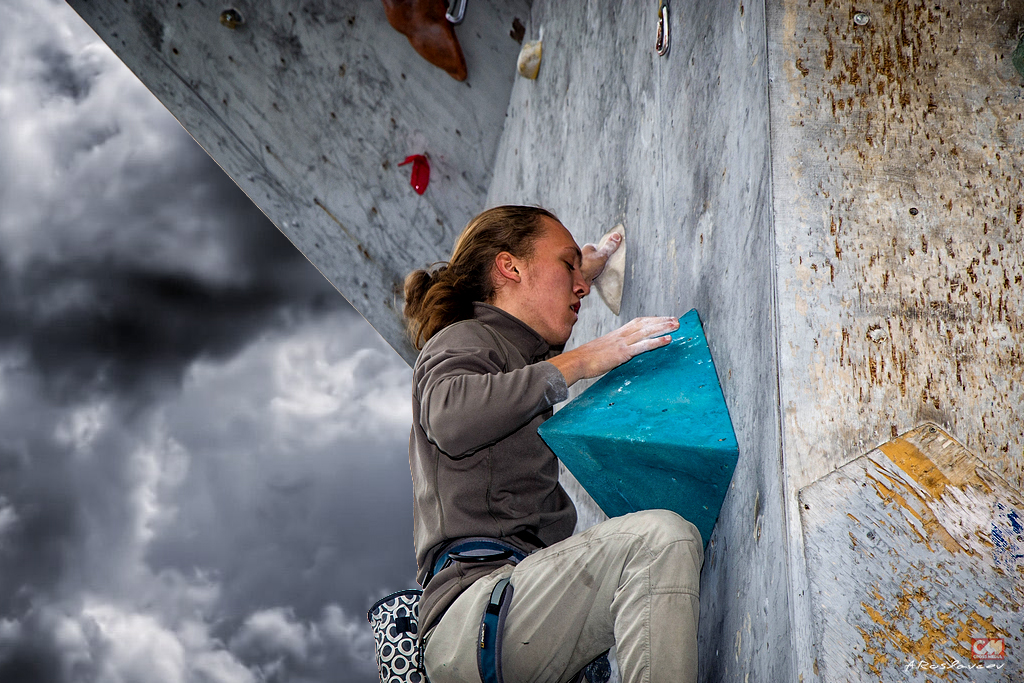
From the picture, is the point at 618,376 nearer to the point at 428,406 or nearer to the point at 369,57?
the point at 428,406

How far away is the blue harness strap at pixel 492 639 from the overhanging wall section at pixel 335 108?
227 centimetres

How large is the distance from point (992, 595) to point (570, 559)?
1.80 feet

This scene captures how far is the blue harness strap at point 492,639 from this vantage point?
1.28 metres

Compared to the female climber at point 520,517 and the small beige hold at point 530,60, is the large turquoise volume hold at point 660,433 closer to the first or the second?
the female climber at point 520,517

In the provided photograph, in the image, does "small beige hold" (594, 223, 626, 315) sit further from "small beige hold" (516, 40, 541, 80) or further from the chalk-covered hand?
"small beige hold" (516, 40, 541, 80)

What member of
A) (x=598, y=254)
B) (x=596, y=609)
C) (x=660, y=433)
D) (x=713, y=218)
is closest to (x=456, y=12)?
(x=598, y=254)

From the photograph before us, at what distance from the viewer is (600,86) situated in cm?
220

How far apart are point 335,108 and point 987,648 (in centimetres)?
312

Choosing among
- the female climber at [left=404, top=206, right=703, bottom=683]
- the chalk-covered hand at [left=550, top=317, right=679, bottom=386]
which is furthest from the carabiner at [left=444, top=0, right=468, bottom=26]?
the chalk-covered hand at [left=550, top=317, right=679, bottom=386]

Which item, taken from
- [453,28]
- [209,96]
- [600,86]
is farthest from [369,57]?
[600,86]

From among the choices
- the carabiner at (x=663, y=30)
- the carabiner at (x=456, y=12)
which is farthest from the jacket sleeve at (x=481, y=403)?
the carabiner at (x=456, y=12)

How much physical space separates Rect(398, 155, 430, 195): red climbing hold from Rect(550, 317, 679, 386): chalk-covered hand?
2.26 meters

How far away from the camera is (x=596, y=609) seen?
126 centimetres

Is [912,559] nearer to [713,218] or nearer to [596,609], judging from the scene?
[596,609]
